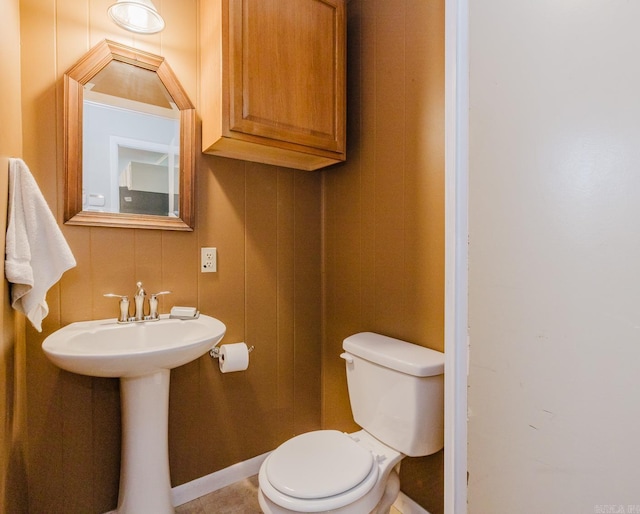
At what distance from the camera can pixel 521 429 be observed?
0.71 m

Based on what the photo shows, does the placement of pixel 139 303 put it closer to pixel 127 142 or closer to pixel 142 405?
pixel 142 405

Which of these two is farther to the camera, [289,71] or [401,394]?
[289,71]

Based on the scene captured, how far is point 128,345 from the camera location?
129cm

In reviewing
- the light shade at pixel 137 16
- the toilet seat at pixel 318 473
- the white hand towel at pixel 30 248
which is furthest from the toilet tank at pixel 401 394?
the light shade at pixel 137 16

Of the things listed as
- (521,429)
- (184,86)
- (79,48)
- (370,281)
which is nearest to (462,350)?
(521,429)

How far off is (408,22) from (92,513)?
7.75 ft

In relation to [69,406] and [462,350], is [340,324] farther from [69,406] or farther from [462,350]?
[69,406]

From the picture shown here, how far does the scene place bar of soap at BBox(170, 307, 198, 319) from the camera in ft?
4.61

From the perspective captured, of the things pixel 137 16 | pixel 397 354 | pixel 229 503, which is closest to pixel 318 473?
pixel 397 354

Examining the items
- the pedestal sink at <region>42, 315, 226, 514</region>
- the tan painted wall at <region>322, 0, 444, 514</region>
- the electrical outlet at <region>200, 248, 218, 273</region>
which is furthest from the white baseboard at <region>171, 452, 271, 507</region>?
the electrical outlet at <region>200, 248, 218, 273</region>

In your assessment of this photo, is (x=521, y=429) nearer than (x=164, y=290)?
Yes

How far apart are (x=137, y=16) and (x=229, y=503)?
6.75 feet

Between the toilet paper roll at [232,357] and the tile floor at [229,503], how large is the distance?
61 centimetres

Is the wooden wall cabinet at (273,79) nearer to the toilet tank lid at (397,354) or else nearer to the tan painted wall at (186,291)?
the tan painted wall at (186,291)
